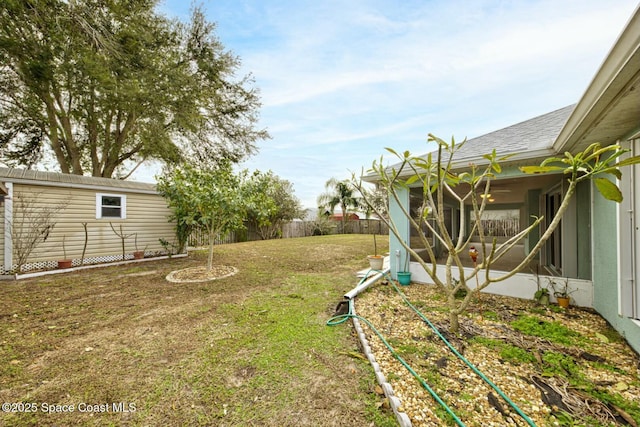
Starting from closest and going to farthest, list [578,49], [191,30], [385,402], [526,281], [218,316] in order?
1. [385,402]
2. [218,316]
3. [526,281]
4. [578,49]
5. [191,30]

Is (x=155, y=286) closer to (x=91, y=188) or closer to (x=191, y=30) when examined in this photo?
(x=91, y=188)

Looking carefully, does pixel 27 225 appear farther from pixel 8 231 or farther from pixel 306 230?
pixel 306 230

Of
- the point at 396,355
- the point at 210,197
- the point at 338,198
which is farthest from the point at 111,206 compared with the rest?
the point at 338,198

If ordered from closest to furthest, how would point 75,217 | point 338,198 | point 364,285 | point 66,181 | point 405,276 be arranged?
point 364,285 < point 405,276 < point 66,181 < point 75,217 < point 338,198

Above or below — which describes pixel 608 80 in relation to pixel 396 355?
above

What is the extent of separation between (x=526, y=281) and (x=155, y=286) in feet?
22.0

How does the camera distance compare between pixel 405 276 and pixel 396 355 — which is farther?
pixel 405 276

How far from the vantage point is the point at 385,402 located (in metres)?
1.84

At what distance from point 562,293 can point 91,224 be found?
10.7 metres

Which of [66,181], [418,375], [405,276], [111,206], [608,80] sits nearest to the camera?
[608,80]

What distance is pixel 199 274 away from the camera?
5797 mm

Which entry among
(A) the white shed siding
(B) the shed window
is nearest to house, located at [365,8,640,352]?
(A) the white shed siding

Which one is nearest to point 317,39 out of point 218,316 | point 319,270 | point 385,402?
point 319,270

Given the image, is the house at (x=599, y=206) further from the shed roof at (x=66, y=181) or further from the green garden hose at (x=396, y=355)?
the shed roof at (x=66, y=181)
